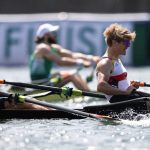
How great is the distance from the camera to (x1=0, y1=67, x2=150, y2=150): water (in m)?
9.45

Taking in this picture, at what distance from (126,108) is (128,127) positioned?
0.69 meters

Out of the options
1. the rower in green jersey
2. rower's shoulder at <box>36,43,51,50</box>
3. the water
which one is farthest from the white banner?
the water

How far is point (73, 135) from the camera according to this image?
10312 millimetres

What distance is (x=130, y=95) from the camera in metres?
11.7

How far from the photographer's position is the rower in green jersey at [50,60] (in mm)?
15961

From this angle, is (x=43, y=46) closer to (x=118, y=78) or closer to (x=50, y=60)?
(x=50, y=60)

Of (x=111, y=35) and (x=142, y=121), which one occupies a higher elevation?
(x=111, y=35)

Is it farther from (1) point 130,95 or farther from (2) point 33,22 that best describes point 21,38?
(1) point 130,95

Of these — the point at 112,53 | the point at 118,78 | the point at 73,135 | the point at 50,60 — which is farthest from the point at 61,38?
the point at 73,135

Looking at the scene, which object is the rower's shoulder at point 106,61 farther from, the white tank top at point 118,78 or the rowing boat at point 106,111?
the rowing boat at point 106,111

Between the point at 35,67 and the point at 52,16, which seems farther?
the point at 52,16

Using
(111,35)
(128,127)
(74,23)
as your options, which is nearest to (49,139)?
(128,127)

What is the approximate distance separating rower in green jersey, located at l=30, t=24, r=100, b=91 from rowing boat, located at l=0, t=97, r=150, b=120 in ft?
12.9

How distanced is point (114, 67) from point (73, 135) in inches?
69.9
